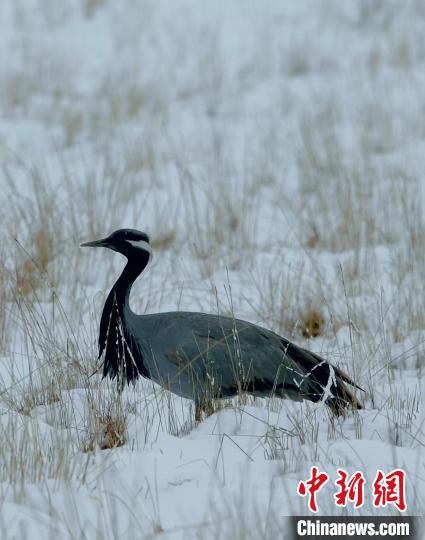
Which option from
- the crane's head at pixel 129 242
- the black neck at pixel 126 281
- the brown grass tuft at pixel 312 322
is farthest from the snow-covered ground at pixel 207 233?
the crane's head at pixel 129 242

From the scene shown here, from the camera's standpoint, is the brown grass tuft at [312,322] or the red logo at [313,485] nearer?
the red logo at [313,485]

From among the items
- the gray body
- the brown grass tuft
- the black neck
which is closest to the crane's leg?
the gray body

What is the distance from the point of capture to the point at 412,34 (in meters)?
11.0

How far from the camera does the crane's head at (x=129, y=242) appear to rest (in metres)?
4.43

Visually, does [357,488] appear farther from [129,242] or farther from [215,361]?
[129,242]

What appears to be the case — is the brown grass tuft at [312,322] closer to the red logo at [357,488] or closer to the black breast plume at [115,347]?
the black breast plume at [115,347]

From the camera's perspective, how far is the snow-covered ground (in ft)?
10.4

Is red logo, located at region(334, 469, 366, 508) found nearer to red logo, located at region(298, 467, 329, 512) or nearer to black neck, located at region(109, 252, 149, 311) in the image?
red logo, located at region(298, 467, 329, 512)

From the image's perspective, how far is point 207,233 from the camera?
6.26 metres

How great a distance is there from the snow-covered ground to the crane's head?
1.20ft

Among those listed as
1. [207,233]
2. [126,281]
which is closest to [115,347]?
[126,281]

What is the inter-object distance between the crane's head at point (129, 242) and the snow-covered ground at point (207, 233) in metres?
0.37

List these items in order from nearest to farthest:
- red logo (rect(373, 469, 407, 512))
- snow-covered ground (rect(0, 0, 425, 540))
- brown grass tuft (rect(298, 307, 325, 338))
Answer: red logo (rect(373, 469, 407, 512)) < snow-covered ground (rect(0, 0, 425, 540)) < brown grass tuft (rect(298, 307, 325, 338))

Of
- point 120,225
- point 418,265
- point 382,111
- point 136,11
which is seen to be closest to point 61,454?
point 418,265
